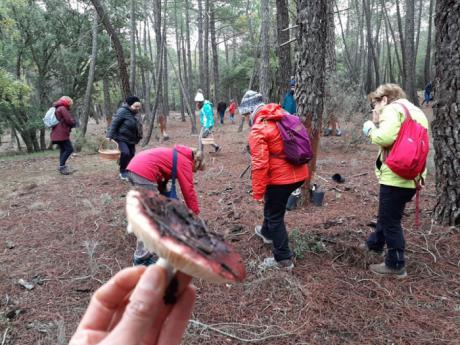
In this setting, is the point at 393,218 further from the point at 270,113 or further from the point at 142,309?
the point at 142,309

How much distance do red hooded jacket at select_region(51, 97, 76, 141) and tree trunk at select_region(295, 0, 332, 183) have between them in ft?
21.0

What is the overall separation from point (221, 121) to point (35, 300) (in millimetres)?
21363

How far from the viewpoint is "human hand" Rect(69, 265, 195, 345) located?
3.64ft

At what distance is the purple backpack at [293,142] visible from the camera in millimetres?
3779

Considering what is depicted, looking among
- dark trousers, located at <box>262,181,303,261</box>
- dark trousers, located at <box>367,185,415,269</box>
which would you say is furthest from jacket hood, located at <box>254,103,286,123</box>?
dark trousers, located at <box>367,185,415,269</box>

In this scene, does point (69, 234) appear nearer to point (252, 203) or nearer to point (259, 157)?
point (252, 203)

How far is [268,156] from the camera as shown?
3777 mm

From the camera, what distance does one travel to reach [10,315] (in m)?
3.36

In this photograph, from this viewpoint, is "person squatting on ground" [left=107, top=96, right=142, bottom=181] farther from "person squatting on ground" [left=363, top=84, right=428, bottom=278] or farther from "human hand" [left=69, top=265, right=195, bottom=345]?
"human hand" [left=69, top=265, right=195, bottom=345]

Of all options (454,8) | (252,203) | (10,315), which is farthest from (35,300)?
(454,8)

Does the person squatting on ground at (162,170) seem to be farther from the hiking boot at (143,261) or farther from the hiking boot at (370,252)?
the hiking boot at (370,252)

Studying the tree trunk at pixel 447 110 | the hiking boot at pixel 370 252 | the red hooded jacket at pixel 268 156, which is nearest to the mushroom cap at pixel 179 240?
the red hooded jacket at pixel 268 156

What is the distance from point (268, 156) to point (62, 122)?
7.37 metres

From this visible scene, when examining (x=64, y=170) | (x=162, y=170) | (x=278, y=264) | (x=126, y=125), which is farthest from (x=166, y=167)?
(x=64, y=170)
